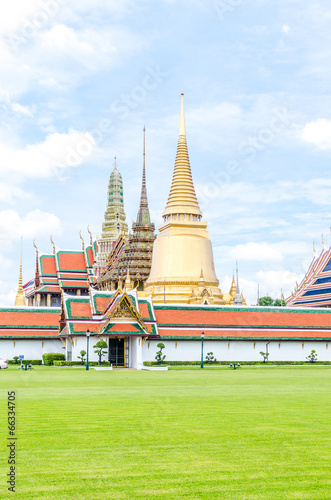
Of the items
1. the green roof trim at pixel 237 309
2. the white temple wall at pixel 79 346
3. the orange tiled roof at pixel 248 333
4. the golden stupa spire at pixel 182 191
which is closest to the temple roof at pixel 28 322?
the white temple wall at pixel 79 346

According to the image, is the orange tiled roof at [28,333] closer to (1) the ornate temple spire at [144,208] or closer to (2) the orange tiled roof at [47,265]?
(2) the orange tiled roof at [47,265]

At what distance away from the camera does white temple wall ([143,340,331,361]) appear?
4597cm

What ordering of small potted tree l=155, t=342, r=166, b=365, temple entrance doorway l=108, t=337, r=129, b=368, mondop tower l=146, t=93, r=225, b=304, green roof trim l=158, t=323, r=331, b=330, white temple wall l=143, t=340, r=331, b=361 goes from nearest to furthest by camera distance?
small potted tree l=155, t=342, r=166, b=365 < temple entrance doorway l=108, t=337, r=129, b=368 < white temple wall l=143, t=340, r=331, b=361 < green roof trim l=158, t=323, r=331, b=330 < mondop tower l=146, t=93, r=225, b=304

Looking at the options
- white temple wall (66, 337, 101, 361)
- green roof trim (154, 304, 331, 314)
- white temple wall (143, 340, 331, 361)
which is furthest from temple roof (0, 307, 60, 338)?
green roof trim (154, 304, 331, 314)

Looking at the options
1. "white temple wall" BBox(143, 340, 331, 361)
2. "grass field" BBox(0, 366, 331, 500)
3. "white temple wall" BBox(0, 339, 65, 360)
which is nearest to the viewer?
"grass field" BBox(0, 366, 331, 500)

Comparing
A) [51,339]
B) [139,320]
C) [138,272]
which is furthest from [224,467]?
[138,272]

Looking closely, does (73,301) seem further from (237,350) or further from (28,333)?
(237,350)

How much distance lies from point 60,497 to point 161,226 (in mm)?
60138

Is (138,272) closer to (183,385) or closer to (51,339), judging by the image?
(51,339)

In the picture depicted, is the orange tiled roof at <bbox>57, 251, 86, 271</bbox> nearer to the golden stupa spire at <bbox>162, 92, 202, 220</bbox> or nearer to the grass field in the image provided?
the golden stupa spire at <bbox>162, 92, 202, 220</bbox>

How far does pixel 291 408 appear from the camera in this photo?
16234 millimetres

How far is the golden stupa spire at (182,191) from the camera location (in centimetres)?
6588

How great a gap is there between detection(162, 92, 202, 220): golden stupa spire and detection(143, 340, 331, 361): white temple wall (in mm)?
21026

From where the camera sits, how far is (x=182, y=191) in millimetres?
66062
